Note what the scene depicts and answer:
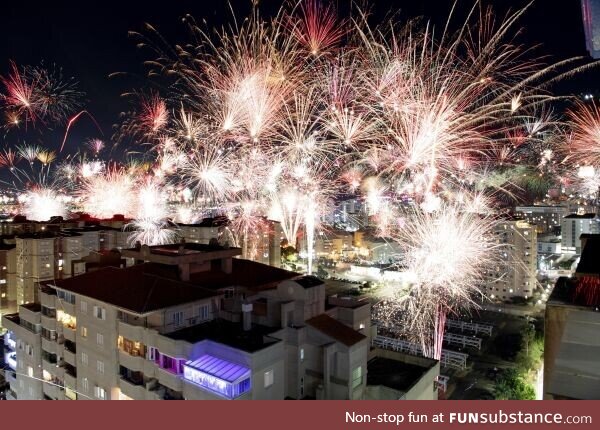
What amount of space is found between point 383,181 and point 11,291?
4004 centimetres

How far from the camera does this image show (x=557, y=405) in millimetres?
5730

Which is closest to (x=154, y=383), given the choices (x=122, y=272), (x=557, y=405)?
(x=122, y=272)

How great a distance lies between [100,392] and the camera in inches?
453

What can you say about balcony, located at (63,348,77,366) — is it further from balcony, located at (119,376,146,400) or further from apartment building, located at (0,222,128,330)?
apartment building, located at (0,222,128,330)

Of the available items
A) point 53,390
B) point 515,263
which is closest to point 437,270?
point 515,263

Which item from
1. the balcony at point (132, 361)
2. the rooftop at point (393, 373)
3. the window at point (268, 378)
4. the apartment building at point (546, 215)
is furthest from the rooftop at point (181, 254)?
the apartment building at point (546, 215)

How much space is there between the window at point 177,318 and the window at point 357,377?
166 inches

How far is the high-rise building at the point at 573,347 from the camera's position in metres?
5.86

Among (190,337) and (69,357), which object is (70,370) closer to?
(69,357)

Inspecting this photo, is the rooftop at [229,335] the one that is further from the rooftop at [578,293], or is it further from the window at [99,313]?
the rooftop at [578,293]

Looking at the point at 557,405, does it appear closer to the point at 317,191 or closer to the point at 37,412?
Result: the point at 37,412

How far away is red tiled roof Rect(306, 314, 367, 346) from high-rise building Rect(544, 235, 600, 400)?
4.66 meters

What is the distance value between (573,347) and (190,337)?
7.44 metres

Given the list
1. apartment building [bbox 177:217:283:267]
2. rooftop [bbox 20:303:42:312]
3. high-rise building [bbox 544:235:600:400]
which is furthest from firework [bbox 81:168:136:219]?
high-rise building [bbox 544:235:600:400]
